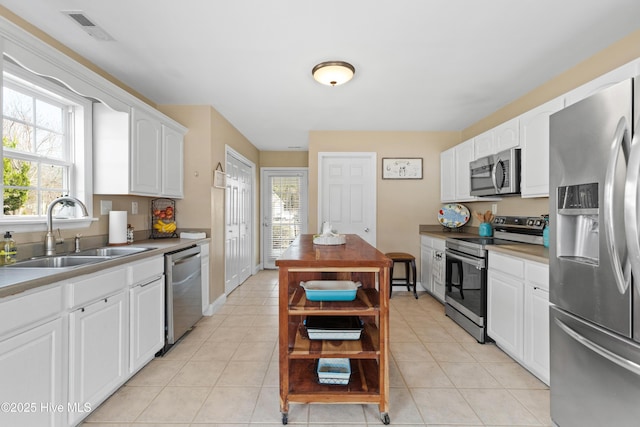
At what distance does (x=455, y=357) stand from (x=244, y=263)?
3.58 m

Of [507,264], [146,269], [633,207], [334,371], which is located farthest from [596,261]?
[146,269]

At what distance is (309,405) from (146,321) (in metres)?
1.32

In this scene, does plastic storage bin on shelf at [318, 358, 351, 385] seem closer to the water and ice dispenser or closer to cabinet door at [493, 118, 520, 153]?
the water and ice dispenser

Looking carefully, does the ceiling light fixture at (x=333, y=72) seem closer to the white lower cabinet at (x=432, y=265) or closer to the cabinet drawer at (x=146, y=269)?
the cabinet drawer at (x=146, y=269)

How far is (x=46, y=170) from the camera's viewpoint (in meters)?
2.29

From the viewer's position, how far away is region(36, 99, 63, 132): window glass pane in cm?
220

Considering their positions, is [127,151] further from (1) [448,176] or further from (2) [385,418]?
(1) [448,176]

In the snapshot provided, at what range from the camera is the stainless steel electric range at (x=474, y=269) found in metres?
2.77

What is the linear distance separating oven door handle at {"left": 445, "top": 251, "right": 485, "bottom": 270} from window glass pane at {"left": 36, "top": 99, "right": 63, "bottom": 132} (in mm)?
3649

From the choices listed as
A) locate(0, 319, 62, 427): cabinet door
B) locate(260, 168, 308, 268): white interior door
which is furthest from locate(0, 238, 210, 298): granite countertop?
locate(260, 168, 308, 268): white interior door

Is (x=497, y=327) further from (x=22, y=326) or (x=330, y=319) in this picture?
(x=22, y=326)

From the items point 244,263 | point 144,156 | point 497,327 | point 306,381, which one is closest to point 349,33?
point 144,156

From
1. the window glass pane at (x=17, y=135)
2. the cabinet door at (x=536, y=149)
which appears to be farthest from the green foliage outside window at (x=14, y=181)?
the cabinet door at (x=536, y=149)

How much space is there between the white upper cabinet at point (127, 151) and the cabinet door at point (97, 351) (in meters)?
1.11
